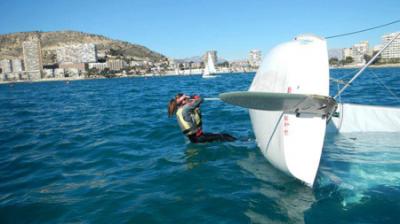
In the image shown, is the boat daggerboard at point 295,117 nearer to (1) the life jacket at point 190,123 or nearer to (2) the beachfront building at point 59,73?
(1) the life jacket at point 190,123

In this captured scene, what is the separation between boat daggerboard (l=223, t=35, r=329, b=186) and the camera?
6.07 metres

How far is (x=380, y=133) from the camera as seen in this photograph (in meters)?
10.7

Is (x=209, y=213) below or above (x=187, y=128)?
below

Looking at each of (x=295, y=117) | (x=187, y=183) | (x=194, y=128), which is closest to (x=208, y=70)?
(x=194, y=128)

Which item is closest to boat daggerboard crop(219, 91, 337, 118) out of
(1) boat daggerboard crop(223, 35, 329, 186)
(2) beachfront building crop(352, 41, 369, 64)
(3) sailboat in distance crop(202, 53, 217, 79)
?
(1) boat daggerboard crop(223, 35, 329, 186)

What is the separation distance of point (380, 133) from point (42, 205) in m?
9.39

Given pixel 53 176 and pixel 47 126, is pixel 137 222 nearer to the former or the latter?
pixel 53 176

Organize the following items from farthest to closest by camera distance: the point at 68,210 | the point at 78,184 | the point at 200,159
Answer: the point at 200,159
the point at 78,184
the point at 68,210

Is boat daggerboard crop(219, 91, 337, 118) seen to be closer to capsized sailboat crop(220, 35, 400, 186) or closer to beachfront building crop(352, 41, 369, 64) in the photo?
capsized sailboat crop(220, 35, 400, 186)

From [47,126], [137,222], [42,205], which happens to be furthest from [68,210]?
[47,126]

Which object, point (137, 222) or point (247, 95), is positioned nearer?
point (137, 222)

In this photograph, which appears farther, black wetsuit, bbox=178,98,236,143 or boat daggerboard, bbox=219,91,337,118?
black wetsuit, bbox=178,98,236,143

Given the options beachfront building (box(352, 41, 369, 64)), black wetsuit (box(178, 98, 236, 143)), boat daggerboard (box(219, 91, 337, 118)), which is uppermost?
beachfront building (box(352, 41, 369, 64))

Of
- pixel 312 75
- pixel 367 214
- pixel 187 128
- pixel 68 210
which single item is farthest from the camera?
pixel 187 128
